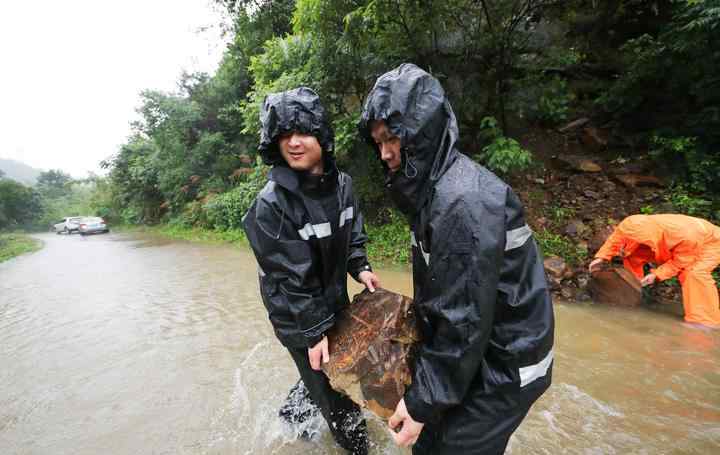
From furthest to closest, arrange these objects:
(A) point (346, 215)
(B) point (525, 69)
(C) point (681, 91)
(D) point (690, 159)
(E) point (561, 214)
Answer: (B) point (525, 69)
(E) point (561, 214)
(C) point (681, 91)
(D) point (690, 159)
(A) point (346, 215)

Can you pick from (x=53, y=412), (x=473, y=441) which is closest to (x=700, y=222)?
(x=473, y=441)

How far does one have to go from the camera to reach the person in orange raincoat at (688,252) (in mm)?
3559

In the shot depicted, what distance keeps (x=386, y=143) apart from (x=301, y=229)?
68cm

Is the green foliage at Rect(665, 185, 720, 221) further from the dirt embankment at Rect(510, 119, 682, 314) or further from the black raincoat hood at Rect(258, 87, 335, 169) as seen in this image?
the black raincoat hood at Rect(258, 87, 335, 169)

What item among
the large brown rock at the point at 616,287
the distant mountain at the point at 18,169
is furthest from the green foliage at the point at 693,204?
the distant mountain at the point at 18,169

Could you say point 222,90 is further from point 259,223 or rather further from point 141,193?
point 259,223

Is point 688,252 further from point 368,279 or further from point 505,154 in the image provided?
point 368,279

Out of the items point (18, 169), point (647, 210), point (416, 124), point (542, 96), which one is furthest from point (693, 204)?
point (18, 169)

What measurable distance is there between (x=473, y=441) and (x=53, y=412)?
3.49 metres

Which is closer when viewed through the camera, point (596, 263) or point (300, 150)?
point (300, 150)

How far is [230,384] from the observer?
3.22 m

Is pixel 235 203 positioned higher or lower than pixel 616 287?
higher

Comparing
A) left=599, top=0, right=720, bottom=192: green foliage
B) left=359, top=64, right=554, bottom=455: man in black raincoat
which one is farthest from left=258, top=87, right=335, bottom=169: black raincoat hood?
left=599, top=0, right=720, bottom=192: green foliage

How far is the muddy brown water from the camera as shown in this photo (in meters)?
2.43
